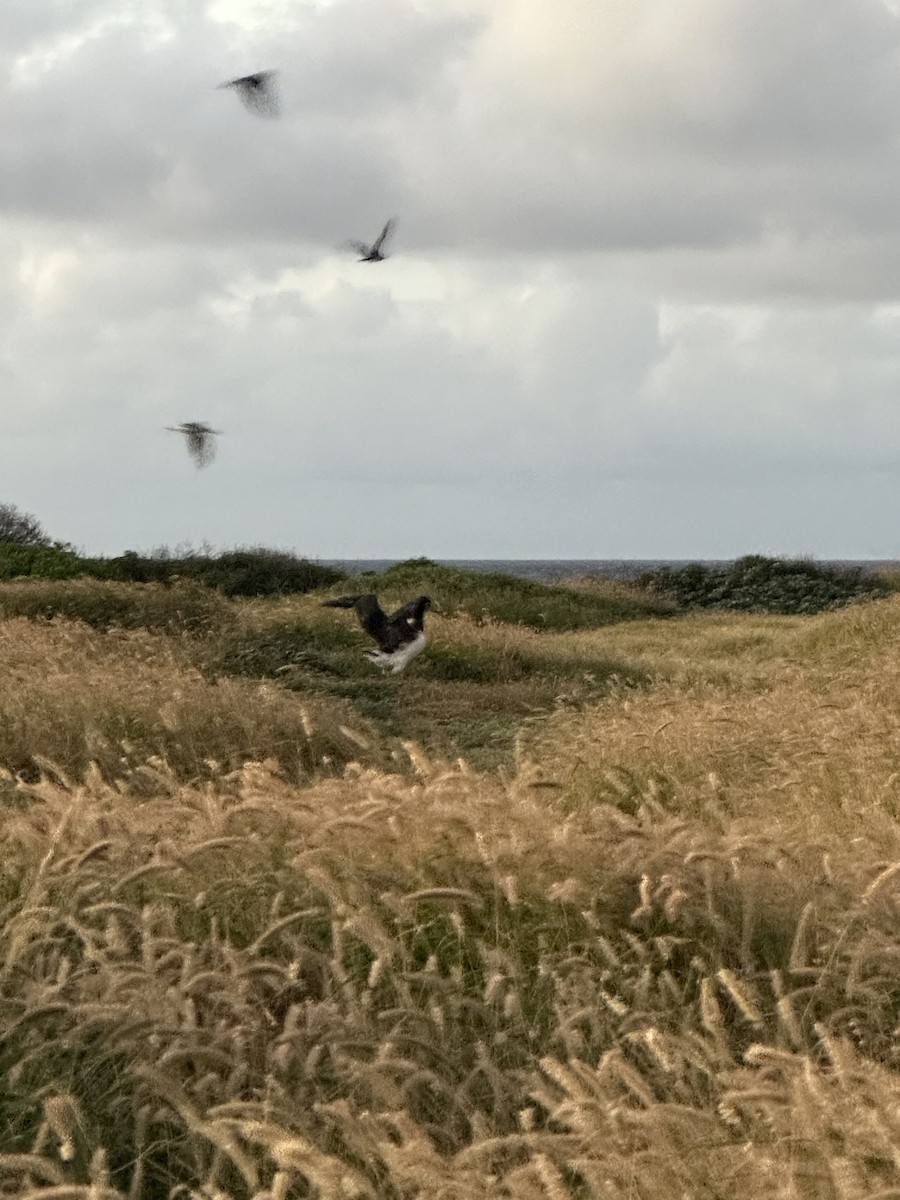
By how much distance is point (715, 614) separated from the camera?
95.2 feet

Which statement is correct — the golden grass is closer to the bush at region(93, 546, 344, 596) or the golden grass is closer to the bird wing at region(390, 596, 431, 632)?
the bird wing at region(390, 596, 431, 632)

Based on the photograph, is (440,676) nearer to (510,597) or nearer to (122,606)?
(122,606)

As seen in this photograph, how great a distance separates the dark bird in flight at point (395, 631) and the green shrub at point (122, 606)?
3202 mm

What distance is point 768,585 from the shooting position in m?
32.4

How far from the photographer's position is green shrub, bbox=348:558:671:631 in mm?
24172

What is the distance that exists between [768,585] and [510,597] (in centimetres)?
868

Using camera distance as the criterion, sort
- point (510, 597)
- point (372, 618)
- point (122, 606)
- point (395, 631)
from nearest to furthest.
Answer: point (395, 631) < point (372, 618) < point (122, 606) < point (510, 597)

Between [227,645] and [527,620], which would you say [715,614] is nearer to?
[527,620]

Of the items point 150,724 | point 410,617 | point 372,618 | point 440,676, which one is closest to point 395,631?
point 410,617

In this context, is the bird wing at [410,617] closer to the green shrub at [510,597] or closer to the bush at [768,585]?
the green shrub at [510,597]

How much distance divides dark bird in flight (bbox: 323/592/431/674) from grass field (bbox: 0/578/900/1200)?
6484mm

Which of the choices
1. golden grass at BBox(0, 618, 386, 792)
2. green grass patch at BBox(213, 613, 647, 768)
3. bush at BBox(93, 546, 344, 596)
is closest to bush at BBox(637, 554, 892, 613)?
bush at BBox(93, 546, 344, 596)

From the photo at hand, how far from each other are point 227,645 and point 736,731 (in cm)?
812

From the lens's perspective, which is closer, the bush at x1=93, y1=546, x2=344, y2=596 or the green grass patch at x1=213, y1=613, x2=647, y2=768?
the green grass patch at x1=213, y1=613, x2=647, y2=768
